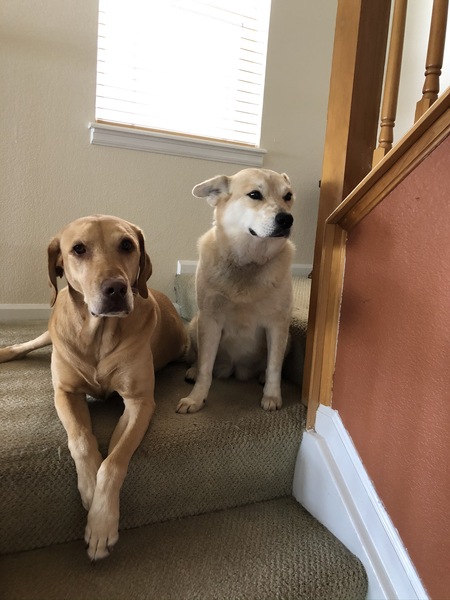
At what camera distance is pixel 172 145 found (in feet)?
7.57

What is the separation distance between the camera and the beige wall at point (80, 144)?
6.66 feet

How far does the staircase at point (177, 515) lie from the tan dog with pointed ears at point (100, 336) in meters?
0.06

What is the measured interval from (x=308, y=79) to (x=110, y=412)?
7.17ft

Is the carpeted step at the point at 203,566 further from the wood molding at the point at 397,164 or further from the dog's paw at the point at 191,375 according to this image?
the wood molding at the point at 397,164

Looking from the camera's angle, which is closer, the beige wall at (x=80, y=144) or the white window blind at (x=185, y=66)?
the beige wall at (x=80, y=144)

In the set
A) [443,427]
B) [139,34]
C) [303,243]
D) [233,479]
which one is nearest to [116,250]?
[233,479]

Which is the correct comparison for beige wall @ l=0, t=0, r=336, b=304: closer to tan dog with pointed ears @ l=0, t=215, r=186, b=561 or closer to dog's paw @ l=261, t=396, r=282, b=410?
tan dog with pointed ears @ l=0, t=215, r=186, b=561

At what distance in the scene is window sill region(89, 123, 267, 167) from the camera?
2168 millimetres

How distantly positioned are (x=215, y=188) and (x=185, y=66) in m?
1.12

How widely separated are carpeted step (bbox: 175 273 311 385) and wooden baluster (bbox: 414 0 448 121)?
2.82 ft

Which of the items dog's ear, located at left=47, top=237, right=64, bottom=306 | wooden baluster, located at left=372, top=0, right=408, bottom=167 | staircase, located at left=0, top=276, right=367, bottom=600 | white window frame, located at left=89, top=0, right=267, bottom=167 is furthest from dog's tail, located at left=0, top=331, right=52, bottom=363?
wooden baluster, located at left=372, top=0, right=408, bottom=167

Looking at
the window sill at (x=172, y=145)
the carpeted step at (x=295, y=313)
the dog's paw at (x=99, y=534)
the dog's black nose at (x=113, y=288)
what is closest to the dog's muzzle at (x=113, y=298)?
the dog's black nose at (x=113, y=288)

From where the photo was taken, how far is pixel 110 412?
128 cm

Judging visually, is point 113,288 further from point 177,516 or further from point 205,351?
point 177,516
